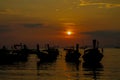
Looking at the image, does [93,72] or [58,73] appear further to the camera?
[93,72]

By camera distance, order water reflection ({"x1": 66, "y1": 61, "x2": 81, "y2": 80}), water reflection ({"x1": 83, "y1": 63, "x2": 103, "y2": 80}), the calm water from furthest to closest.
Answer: water reflection ({"x1": 83, "y1": 63, "x2": 103, "y2": 80})
water reflection ({"x1": 66, "y1": 61, "x2": 81, "y2": 80})
the calm water

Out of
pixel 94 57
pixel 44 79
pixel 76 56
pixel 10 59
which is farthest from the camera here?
pixel 76 56

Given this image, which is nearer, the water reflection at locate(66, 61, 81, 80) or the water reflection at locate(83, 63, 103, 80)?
the water reflection at locate(66, 61, 81, 80)

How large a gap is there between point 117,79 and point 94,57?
38.5 metres

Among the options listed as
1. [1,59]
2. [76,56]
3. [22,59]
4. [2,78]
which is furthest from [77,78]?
[22,59]

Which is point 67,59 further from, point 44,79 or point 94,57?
point 44,79

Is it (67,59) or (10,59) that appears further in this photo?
(67,59)

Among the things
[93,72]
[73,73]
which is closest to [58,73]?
[73,73]

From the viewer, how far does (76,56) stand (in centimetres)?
10275

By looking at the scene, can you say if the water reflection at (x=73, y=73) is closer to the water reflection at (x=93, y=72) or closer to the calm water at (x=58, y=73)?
the calm water at (x=58, y=73)

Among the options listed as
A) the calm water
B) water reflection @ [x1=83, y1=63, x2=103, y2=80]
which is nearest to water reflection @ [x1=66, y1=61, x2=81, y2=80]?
the calm water

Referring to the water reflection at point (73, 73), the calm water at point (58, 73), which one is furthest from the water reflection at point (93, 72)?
the water reflection at point (73, 73)

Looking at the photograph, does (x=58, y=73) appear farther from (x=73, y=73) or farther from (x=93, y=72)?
(x=93, y=72)

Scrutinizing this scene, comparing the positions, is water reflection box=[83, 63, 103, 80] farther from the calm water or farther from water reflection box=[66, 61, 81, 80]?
water reflection box=[66, 61, 81, 80]
